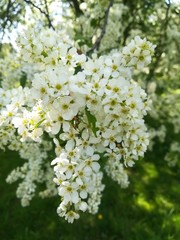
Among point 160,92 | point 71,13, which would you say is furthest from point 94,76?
point 160,92

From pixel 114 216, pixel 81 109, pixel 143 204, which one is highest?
pixel 81 109

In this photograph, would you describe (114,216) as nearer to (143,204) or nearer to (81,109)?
(143,204)

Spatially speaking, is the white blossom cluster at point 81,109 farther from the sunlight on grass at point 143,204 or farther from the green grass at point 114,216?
the sunlight on grass at point 143,204

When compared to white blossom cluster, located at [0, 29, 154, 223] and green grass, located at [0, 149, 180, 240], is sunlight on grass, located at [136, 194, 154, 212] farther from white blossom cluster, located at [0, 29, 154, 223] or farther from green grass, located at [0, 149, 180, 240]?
white blossom cluster, located at [0, 29, 154, 223]

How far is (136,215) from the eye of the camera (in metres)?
4.17

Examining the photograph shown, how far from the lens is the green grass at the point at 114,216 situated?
3.84 m

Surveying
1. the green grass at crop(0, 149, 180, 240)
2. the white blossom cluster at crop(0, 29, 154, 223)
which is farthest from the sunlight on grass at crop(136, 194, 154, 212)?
the white blossom cluster at crop(0, 29, 154, 223)

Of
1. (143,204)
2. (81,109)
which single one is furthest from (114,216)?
(81,109)

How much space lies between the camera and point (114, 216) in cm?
414

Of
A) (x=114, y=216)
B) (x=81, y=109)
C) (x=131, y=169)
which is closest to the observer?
(x=81, y=109)

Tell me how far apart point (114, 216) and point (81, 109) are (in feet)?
9.34

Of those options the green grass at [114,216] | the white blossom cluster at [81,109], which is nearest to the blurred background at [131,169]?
the green grass at [114,216]

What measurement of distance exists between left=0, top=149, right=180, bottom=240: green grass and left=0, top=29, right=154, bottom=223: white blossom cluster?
219cm

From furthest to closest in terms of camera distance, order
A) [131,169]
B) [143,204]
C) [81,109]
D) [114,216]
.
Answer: [131,169]
[143,204]
[114,216]
[81,109]
